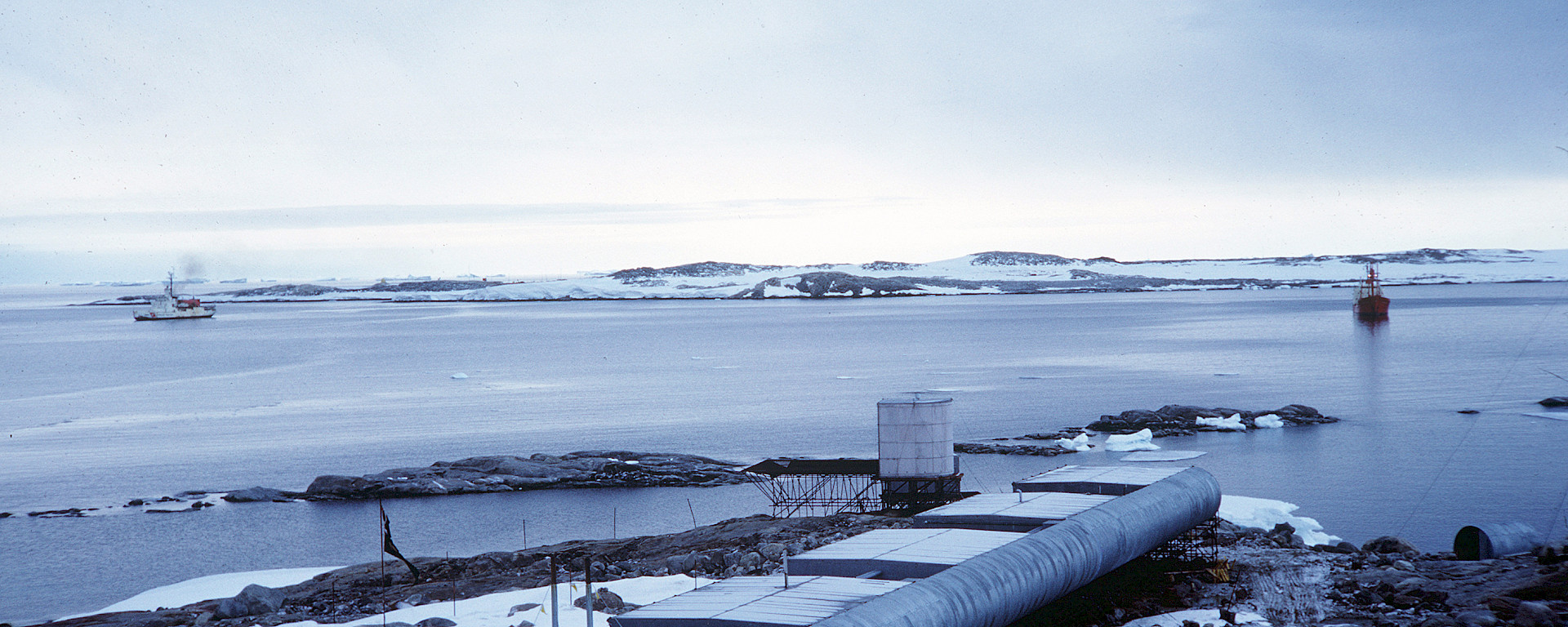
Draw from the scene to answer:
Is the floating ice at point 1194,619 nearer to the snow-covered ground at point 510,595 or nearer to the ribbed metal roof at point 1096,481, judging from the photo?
the snow-covered ground at point 510,595

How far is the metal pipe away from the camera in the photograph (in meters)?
14.8

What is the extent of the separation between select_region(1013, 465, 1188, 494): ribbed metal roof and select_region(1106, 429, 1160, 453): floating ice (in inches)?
774

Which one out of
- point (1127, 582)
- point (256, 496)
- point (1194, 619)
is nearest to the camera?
point (1194, 619)

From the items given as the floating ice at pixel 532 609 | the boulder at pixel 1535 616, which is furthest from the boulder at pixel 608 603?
the boulder at pixel 1535 616

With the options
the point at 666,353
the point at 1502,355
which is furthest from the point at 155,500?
the point at 1502,355

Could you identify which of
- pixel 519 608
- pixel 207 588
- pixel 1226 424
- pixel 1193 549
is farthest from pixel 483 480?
pixel 1226 424

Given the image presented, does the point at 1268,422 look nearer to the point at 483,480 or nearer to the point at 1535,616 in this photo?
the point at 483,480

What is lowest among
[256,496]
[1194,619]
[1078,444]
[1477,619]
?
[256,496]

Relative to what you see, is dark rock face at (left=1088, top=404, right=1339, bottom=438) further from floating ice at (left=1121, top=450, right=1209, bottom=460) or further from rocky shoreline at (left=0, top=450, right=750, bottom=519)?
rocky shoreline at (left=0, top=450, right=750, bottom=519)

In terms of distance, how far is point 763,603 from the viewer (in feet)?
50.1

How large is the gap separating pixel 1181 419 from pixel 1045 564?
37944 mm

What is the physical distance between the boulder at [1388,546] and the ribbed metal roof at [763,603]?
14522mm

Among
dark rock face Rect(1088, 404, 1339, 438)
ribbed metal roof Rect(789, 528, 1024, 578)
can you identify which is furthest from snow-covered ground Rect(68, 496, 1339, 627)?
dark rock face Rect(1088, 404, 1339, 438)

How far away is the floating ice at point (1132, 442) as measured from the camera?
1794 inches
